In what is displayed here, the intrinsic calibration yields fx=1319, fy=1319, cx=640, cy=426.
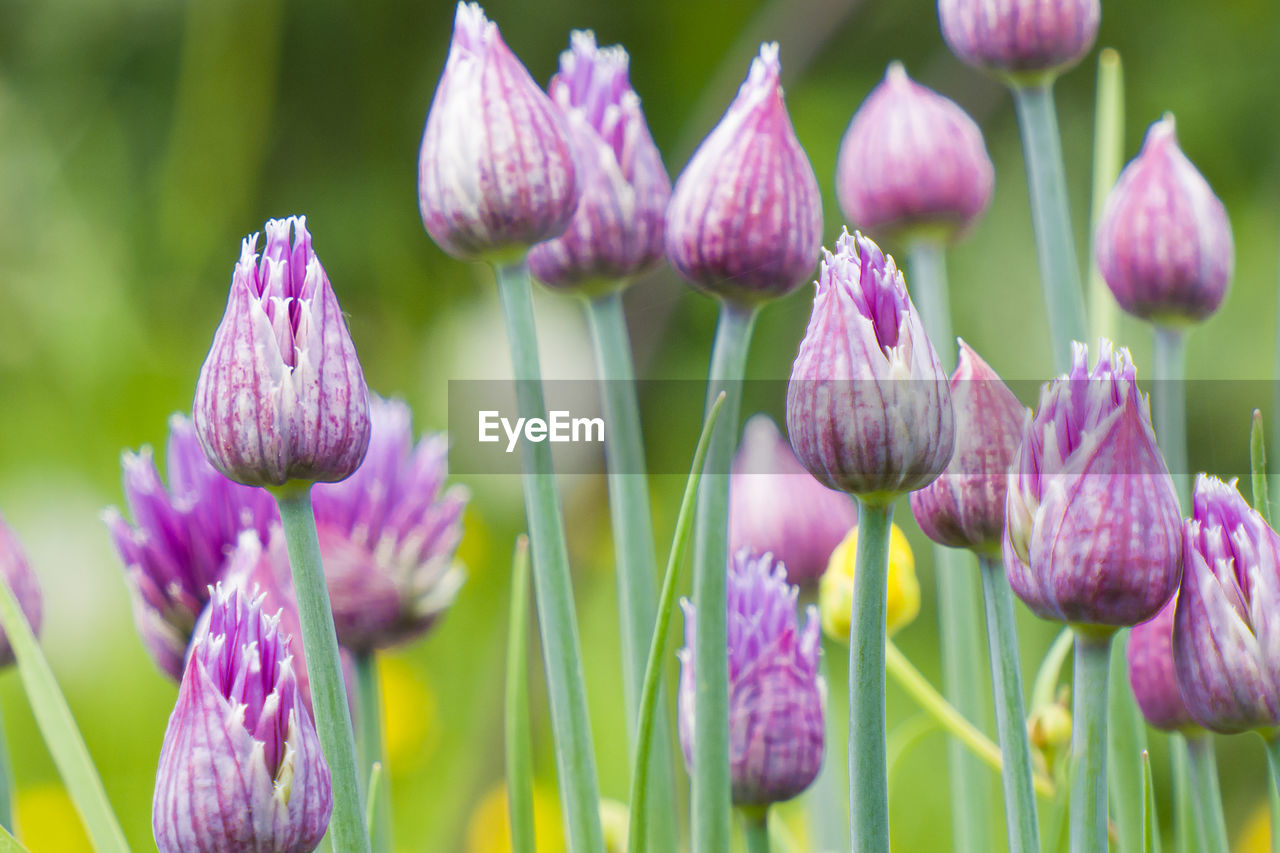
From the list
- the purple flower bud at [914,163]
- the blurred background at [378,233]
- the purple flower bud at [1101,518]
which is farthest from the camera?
the blurred background at [378,233]

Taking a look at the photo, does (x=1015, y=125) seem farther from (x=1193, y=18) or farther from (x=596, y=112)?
(x=596, y=112)

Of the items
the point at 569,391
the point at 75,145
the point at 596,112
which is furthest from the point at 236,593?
the point at 75,145

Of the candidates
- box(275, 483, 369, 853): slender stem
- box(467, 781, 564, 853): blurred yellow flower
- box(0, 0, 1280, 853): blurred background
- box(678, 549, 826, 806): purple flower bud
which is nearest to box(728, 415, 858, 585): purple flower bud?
box(678, 549, 826, 806): purple flower bud

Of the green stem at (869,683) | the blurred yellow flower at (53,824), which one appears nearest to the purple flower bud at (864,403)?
the green stem at (869,683)

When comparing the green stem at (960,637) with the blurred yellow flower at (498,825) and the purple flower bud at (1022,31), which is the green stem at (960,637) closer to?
the purple flower bud at (1022,31)

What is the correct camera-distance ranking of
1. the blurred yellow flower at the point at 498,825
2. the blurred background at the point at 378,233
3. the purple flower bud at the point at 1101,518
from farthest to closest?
the blurred background at the point at 378,233 → the blurred yellow flower at the point at 498,825 → the purple flower bud at the point at 1101,518

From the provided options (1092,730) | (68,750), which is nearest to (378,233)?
(68,750)
